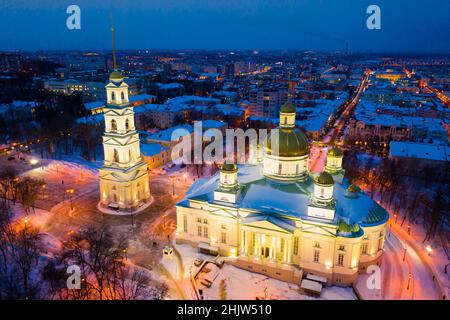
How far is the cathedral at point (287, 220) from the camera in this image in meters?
27.6

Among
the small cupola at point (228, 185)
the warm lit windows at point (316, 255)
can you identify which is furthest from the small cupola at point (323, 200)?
the small cupola at point (228, 185)

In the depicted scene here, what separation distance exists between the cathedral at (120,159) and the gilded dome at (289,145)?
14542 mm

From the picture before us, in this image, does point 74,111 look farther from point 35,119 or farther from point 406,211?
point 406,211

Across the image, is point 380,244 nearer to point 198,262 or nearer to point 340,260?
point 340,260

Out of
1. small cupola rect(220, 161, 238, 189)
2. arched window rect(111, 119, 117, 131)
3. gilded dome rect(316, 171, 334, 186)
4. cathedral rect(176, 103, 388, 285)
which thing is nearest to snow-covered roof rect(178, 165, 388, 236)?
cathedral rect(176, 103, 388, 285)

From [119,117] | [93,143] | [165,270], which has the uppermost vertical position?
[119,117]

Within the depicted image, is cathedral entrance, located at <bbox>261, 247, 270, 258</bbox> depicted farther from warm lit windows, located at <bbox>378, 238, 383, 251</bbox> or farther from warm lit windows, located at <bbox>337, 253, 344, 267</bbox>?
warm lit windows, located at <bbox>378, 238, 383, 251</bbox>

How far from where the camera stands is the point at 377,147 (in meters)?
66.4

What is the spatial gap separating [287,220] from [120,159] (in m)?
19.1

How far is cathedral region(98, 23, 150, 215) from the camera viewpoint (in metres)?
37.0

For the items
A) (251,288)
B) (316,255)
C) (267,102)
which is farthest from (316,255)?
(267,102)

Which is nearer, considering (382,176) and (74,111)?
(382,176)

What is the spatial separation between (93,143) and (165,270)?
117 feet
